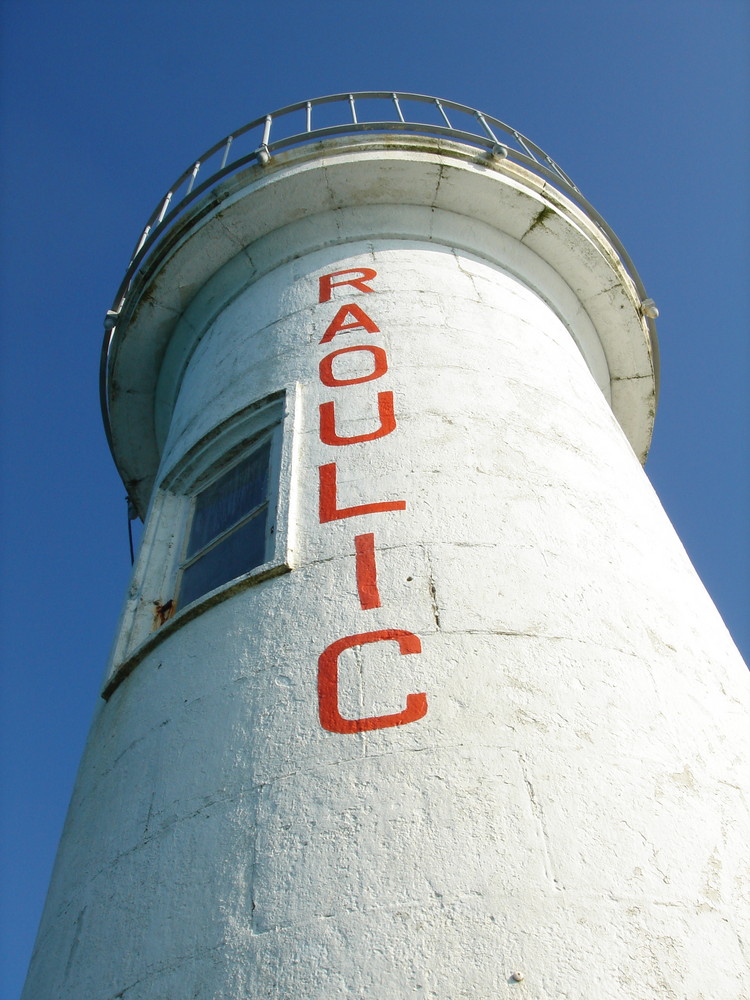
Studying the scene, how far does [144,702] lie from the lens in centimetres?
400

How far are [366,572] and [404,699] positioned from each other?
0.72m

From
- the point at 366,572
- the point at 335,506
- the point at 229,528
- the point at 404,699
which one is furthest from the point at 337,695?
the point at 229,528

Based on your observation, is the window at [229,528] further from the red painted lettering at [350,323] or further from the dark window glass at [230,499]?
the red painted lettering at [350,323]

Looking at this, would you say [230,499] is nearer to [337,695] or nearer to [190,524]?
[190,524]

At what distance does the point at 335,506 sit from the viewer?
4180mm

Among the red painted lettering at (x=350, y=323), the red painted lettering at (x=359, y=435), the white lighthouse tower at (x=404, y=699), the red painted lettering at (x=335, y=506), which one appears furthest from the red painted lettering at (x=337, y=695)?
the red painted lettering at (x=350, y=323)

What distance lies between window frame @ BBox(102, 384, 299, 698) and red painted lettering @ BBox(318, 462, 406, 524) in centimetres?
18

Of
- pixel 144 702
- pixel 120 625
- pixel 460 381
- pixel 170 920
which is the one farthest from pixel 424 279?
pixel 170 920

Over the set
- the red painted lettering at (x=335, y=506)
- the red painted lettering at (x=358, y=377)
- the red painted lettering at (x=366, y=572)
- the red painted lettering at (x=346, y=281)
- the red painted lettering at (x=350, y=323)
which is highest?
the red painted lettering at (x=346, y=281)

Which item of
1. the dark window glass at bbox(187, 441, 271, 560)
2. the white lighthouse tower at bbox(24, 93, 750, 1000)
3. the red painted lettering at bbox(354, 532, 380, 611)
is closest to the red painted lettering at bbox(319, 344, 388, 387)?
the white lighthouse tower at bbox(24, 93, 750, 1000)

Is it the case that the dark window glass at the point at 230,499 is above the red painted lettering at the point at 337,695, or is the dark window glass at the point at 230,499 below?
above

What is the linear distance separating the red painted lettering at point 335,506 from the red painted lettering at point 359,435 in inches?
11.7

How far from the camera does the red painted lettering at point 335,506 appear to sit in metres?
4.07

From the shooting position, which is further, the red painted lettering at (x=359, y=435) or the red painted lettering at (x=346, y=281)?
the red painted lettering at (x=346, y=281)
